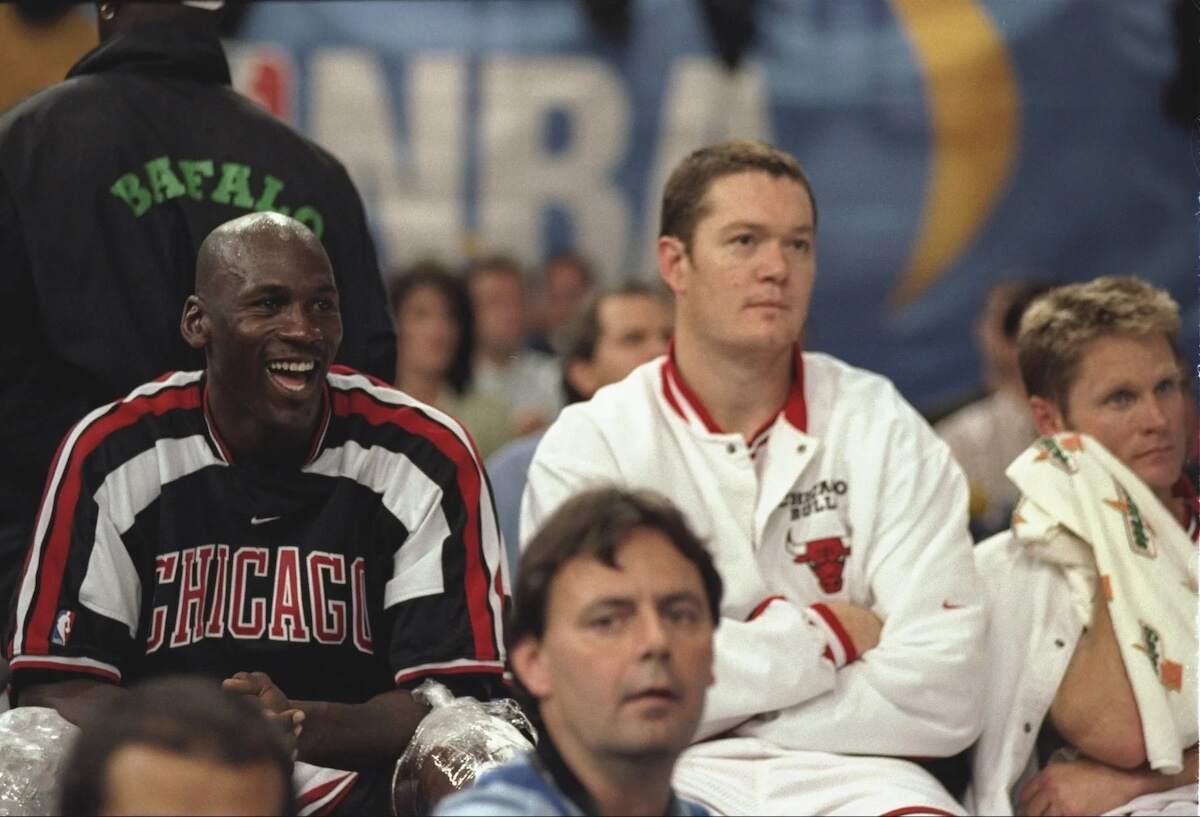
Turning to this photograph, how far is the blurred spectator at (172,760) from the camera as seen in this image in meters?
2.28

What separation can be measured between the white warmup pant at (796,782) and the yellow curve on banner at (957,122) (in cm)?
360

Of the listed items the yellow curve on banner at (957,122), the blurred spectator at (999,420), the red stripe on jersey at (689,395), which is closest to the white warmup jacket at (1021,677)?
the red stripe on jersey at (689,395)

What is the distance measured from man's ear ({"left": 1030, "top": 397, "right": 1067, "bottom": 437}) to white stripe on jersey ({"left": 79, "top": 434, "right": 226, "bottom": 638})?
1898mm

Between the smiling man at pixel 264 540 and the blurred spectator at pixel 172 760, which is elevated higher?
the smiling man at pixel 264 540

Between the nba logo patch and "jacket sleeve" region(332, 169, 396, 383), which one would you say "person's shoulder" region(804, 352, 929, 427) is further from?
the nba logo patch

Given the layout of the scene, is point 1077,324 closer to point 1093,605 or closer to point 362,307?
point 1093,605

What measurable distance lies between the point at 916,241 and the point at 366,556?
12.9 ft

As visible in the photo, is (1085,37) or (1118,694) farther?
(1085,37)

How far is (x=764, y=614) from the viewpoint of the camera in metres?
4.00

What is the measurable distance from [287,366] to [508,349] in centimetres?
415

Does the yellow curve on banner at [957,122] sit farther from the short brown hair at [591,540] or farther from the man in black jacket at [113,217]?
the short brown hair at [591,540]

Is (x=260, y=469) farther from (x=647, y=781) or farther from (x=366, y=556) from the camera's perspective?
(x=647, y=781)

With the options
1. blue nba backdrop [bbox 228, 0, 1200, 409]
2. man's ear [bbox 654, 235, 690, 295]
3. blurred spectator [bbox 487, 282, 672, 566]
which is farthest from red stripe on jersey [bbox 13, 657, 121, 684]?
blue nba backdrop [bbox 228, 0, 1200, 409]

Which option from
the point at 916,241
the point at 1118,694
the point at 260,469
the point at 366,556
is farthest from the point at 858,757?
the point at 916,241
